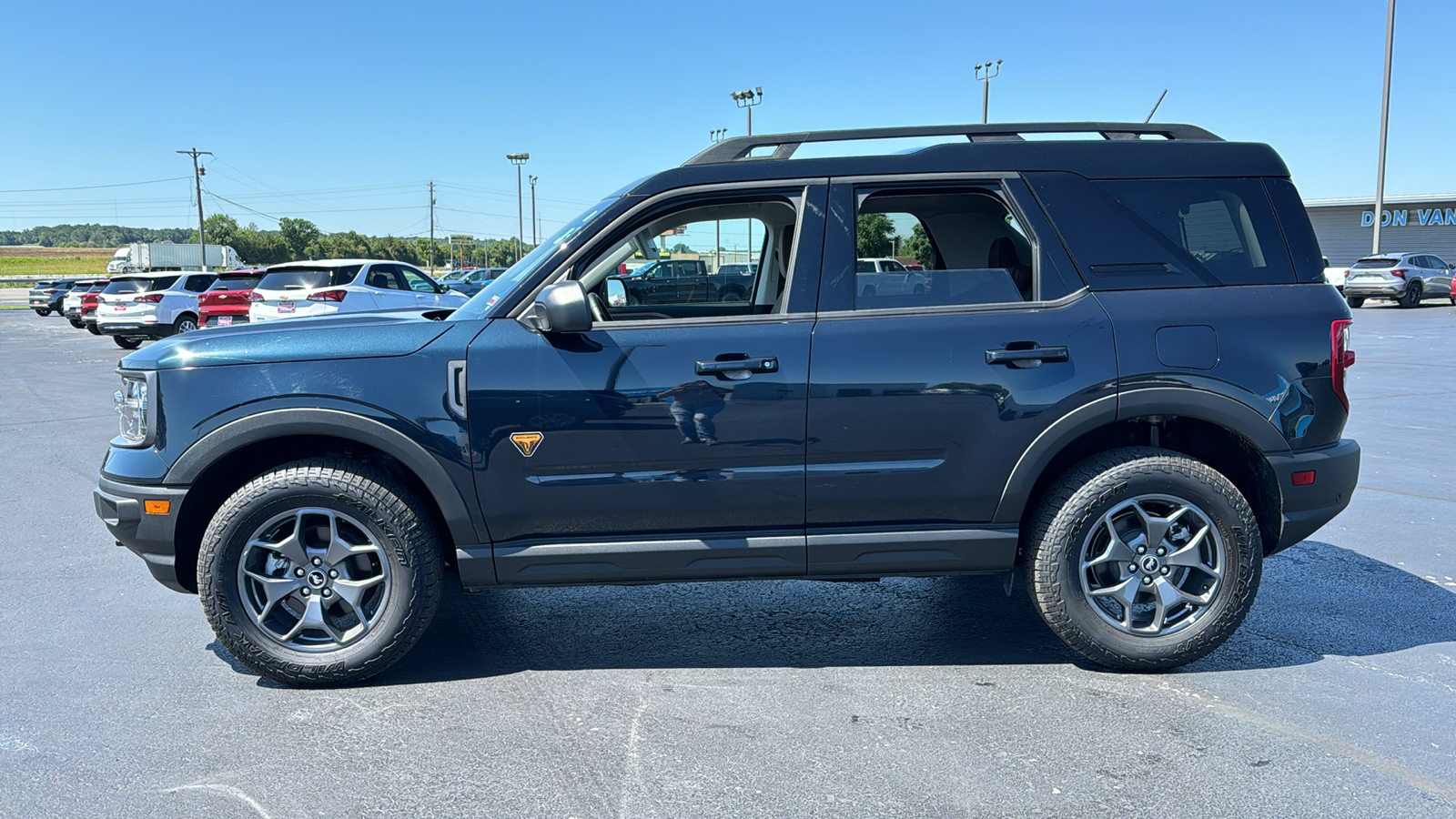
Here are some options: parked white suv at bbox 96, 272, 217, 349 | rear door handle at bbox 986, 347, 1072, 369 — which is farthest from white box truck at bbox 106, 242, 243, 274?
rear door handle at bbox 986, 347, 1072, 369

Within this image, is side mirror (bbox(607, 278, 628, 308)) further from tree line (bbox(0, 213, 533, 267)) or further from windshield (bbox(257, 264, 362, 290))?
tree line (bbox(0, 213, 533, 267))

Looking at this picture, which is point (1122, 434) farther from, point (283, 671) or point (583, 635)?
point (283, 671)

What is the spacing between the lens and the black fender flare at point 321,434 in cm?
361

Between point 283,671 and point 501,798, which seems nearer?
point 501,798

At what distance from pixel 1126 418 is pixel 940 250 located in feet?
3.59

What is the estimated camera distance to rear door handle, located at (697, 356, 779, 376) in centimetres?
360

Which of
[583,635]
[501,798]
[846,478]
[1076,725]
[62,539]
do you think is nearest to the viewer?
[501,798]

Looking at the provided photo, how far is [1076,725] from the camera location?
11.1ft

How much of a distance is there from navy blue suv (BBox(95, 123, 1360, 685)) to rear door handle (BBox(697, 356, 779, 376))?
0.04ft

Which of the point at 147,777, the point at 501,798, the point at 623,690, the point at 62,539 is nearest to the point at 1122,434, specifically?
the point at 623,690

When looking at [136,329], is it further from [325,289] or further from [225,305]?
[325,289]

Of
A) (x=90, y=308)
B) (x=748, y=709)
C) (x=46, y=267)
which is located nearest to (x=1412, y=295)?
(x=748, y=709)

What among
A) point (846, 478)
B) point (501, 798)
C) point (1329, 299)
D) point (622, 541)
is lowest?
point (501, 798)

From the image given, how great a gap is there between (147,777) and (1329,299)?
14.5 feet
